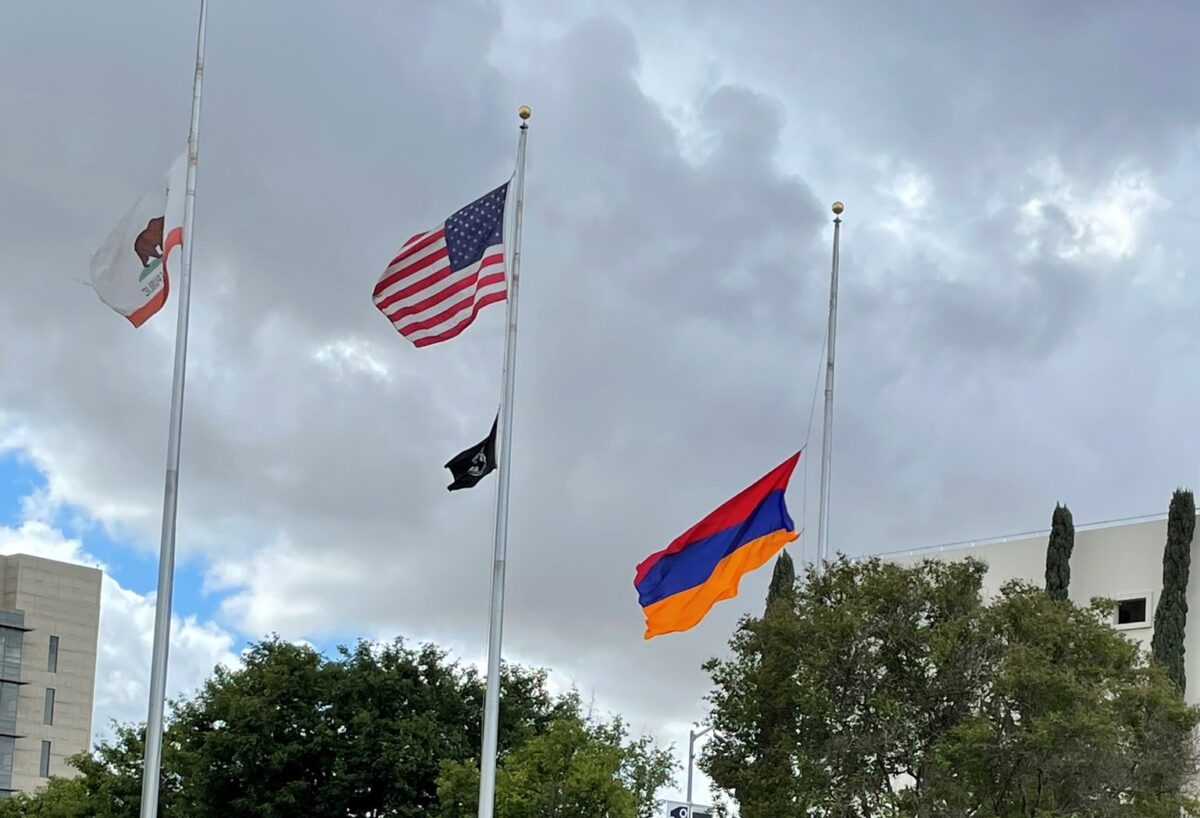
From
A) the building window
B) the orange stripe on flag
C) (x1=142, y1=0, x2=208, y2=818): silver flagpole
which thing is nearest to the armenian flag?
the orange stripe on flag

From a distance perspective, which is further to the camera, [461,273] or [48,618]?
[48,618]

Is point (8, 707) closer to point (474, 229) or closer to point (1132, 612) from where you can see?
point (1132, 612)

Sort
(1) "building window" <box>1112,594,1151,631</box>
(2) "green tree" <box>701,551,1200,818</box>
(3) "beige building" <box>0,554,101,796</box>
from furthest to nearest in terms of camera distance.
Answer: (3) "beige building" <box>0,554,101,796</box> → (1) "building window" <box>1112,594,1151,631</box> → (2) "green tree" <box>701,551,1200,818</box>

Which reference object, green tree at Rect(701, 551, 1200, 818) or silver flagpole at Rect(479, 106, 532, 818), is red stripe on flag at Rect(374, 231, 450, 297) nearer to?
silver flagpole at Rect(479, 106, 532, 818)

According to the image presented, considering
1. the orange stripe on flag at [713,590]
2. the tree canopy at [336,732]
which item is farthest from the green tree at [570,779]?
the orange stripe on flag at [713,590]

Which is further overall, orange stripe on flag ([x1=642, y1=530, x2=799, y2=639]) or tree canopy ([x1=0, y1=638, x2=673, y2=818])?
tree canopy ([x1=0, y1=638, x2=673, y2=818])

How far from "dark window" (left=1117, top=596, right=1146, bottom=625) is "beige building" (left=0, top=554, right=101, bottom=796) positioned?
81.2 m

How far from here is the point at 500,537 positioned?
27766 mm

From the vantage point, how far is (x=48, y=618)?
123m

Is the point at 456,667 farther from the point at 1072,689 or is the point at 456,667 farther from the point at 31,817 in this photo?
the point at 1072,689

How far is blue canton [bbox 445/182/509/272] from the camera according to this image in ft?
91.1

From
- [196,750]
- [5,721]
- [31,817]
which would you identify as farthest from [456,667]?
[5,721]

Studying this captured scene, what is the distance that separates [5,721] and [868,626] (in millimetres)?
95561

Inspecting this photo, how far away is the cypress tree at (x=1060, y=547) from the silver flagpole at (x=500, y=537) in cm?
3229
